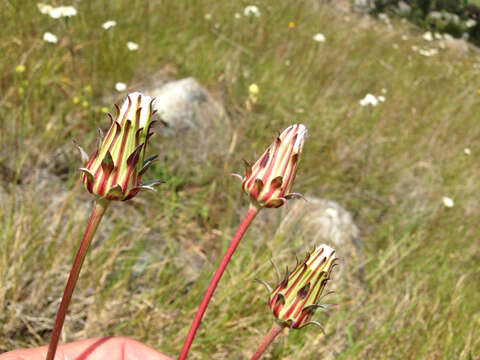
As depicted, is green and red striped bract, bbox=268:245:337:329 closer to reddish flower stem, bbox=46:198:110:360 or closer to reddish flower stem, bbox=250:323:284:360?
reddish flower stem, bbox=250:323:284:360

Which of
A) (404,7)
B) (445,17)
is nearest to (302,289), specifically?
(445,17)

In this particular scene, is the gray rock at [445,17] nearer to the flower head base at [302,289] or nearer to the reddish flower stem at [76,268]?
the flower head base at [302,289]

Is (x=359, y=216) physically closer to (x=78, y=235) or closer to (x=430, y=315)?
(x=430, y=315)

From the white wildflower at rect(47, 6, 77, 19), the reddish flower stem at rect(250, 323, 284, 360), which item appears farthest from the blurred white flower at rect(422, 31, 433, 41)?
the reddish flower stem at rect(250, 323, 284, 360)

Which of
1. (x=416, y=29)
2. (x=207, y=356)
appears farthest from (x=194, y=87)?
(x=416, y=29)

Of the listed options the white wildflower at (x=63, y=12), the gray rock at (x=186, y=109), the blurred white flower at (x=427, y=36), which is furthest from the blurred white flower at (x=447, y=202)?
the blurred white flower at (x=427, y=36)

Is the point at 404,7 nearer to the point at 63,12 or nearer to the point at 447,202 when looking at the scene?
the point at 447,202

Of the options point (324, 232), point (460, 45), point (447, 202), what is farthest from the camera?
point (460, 45)
